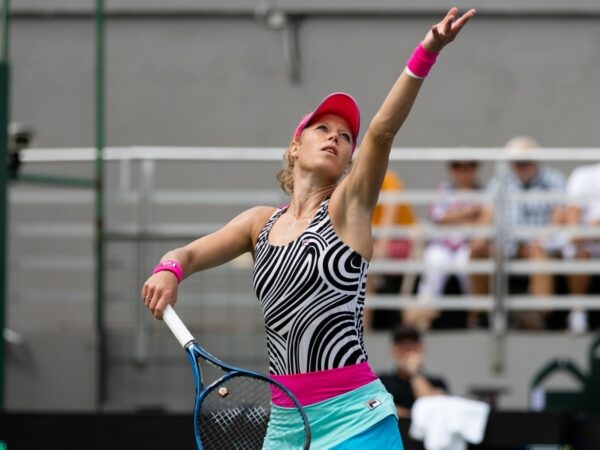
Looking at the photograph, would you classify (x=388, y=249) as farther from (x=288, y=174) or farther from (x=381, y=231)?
(x=288, y=174)

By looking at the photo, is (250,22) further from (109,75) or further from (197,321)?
(197,321)

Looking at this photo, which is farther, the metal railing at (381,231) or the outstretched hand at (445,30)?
the metal railing at (381,231)

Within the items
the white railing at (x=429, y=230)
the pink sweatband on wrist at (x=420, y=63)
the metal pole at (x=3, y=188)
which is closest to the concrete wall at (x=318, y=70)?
the white railing at (x=429, y=230)

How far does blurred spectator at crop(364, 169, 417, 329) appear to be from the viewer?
10.3 meters

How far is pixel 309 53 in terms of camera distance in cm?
1380

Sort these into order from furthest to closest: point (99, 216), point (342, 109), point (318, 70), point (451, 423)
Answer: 1. point (318, 70)
2. point (99, 216)
3. point (451, 423)
4. point (342, 109)

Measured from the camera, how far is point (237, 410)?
482 centimetres

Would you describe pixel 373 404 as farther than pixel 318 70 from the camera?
No

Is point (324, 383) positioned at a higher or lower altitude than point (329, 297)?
lower

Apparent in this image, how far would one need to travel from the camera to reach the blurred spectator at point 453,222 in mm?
10258

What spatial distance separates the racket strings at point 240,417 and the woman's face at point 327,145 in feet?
2.50

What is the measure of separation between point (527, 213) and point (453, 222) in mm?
538

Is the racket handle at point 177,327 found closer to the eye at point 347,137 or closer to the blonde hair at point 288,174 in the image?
the blonde hair at point 288,174

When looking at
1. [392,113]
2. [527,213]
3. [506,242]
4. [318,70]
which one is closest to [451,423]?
[506,242]
